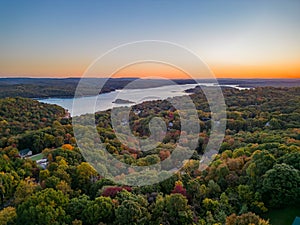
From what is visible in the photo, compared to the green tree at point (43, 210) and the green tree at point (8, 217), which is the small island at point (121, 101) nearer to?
the green tree at point (43, 210)

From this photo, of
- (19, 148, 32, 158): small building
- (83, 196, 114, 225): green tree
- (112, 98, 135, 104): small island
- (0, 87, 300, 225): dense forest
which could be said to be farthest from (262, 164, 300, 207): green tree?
(112, 98, 135, 104): small island

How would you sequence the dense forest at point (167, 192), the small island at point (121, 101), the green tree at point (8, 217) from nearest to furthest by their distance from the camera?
the dense forest at point (167, 192) < the green tree at point (8, 217) < the small island at point (121, 101)

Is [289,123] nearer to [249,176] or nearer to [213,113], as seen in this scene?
[213,113]

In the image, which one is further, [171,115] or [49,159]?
[171,115]

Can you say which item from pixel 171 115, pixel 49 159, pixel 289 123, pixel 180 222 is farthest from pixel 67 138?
pixel 289 123

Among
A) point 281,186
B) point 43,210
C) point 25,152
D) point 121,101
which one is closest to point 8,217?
point 43,210

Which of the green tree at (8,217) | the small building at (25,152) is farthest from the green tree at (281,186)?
the small building at (25,152)

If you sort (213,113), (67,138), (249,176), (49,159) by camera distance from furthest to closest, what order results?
(213,113) < (67,138) < (49,159) < (249,176)

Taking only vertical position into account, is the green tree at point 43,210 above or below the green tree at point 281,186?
below

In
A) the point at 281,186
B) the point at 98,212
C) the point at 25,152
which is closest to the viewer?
the point at 281,186

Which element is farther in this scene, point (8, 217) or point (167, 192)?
point (167, 192)

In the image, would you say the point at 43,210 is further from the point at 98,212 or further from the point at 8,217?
the point at 98,212
